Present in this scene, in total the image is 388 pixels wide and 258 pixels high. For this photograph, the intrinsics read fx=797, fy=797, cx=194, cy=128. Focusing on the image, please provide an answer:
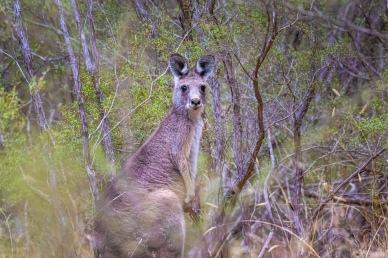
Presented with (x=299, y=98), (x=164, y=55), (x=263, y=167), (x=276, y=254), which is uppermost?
(x=164, y=55)

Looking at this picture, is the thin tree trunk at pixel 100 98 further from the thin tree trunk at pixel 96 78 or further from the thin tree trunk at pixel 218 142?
the thin tree trunk at pixel 218 142

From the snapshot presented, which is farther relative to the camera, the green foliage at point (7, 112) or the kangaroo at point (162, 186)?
the green foliage at point (7, 112)

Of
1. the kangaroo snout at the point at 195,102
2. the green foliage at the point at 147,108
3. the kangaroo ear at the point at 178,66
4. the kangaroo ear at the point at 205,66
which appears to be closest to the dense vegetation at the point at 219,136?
the green foliage at the point at 147,108

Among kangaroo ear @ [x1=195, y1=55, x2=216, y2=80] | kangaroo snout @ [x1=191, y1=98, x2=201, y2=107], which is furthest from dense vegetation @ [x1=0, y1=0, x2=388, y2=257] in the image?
kangaroo snout @ [x1=191, y1=98, x2=201, y2=107]

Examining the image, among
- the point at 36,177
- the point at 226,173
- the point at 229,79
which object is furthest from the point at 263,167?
the point at 36,177

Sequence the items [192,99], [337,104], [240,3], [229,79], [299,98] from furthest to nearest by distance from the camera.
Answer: [337,104], [240,3], [299,98], [229,79], [192,99]

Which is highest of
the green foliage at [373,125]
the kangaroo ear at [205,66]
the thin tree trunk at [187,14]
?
the thin tree trunk at [187,14]

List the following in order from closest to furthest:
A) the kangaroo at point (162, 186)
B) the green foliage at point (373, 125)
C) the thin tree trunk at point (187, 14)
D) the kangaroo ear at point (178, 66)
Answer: the kangaroo at point (162, 186)
the kangaroo ear at point (178, 66)
the green foliage at point (373, 125)
the thin tree trunk at point (187, 14)

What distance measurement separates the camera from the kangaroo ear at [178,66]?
732cm

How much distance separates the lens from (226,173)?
29.2 ft

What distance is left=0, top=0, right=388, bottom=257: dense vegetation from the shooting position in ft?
23.2

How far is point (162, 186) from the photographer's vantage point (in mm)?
6711

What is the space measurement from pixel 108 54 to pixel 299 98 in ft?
8.89

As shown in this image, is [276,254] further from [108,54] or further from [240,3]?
Answer: [108,54]
